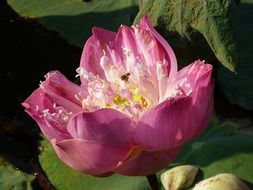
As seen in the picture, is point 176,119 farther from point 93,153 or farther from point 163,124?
point 93,153

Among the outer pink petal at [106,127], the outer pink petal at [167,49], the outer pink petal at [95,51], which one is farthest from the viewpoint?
the outer pink petal at [95,51]

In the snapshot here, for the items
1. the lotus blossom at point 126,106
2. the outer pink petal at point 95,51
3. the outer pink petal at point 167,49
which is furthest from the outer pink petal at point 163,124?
the outer pink petal at point 95,51

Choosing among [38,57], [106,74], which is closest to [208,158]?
[106,74]

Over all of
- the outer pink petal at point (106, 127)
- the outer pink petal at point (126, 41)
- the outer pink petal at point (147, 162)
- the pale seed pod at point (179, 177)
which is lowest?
the pale seed pod at point (179, 177)

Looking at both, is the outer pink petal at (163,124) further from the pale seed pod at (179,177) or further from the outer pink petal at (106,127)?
the pale seed pod at (179,177)

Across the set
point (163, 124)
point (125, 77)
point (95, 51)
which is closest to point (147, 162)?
point (163, 124)
